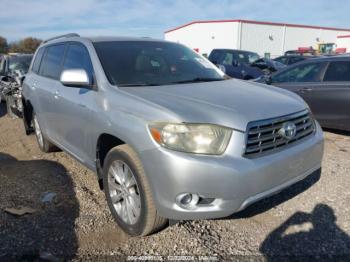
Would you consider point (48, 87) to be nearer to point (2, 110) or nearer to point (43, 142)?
point (43, 142)

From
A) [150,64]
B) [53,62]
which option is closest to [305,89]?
[150,64]

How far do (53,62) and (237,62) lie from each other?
28.9 feet

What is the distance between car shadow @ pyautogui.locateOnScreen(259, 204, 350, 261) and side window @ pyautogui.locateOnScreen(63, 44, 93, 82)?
2294 millimetres

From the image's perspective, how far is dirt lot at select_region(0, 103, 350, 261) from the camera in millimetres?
2904

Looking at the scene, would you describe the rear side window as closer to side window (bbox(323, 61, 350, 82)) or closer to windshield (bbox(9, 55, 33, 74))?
windshield (bbox(9, 55, 33, 74))

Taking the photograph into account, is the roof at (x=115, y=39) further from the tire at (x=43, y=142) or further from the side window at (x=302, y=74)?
the side window at (x=302, y=74)

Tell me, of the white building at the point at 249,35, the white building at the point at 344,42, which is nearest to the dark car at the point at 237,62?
the white building at the point at 249,35

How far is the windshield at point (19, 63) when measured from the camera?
416 inches

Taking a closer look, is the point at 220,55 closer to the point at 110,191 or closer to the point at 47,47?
the point at 47,47

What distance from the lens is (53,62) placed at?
484 cm


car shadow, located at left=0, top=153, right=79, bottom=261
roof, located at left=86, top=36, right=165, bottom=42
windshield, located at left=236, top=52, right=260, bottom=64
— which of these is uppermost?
roof, located at left=86, top=36, right=165, bottom=42

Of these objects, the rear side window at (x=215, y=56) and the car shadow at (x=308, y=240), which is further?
the rear side window at (x=215, y=56)

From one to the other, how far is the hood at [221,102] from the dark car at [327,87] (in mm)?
2808

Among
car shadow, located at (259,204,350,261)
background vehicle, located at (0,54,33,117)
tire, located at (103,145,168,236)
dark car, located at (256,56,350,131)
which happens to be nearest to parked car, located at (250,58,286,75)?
dark car, located at (256,56,350,131)
